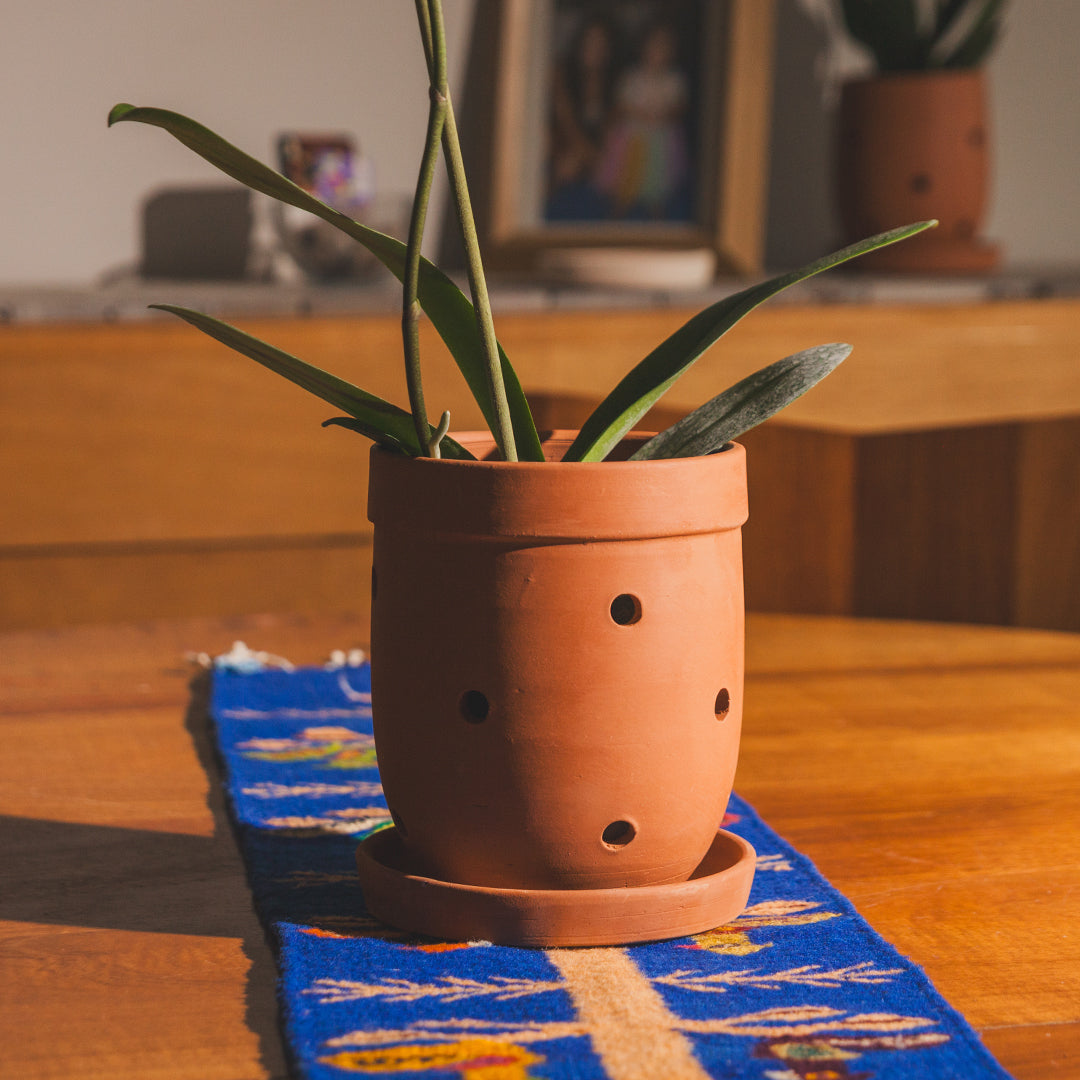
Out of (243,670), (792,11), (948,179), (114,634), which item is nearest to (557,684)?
(243,670)

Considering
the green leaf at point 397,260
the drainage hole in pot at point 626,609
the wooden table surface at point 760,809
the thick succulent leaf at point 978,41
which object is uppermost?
the thick succulent leaf at point 978,41

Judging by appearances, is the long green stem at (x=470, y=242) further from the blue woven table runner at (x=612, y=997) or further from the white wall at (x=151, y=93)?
the white wall at (x=151, y=93)

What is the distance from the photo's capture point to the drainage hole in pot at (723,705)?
1.65 feet

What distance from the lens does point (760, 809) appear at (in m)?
0.62

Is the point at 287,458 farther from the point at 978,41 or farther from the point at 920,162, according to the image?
the point at 978,41

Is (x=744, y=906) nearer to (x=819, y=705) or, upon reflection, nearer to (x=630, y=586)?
(x=630, y=586)

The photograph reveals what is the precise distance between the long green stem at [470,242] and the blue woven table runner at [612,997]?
0.18 meters

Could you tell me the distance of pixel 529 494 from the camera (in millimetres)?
466

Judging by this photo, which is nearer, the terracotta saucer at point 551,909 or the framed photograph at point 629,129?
the terracotta saucer at point 551,909

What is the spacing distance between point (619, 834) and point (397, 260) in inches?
8.6

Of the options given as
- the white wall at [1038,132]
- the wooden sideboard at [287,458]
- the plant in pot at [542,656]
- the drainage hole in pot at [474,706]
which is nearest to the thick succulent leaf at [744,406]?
the plant in pot at [542,656]

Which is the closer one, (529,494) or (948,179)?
(529,494)

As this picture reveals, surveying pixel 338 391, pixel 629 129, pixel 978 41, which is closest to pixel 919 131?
pixel 978 41

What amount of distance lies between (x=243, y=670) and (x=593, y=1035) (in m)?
0.49
